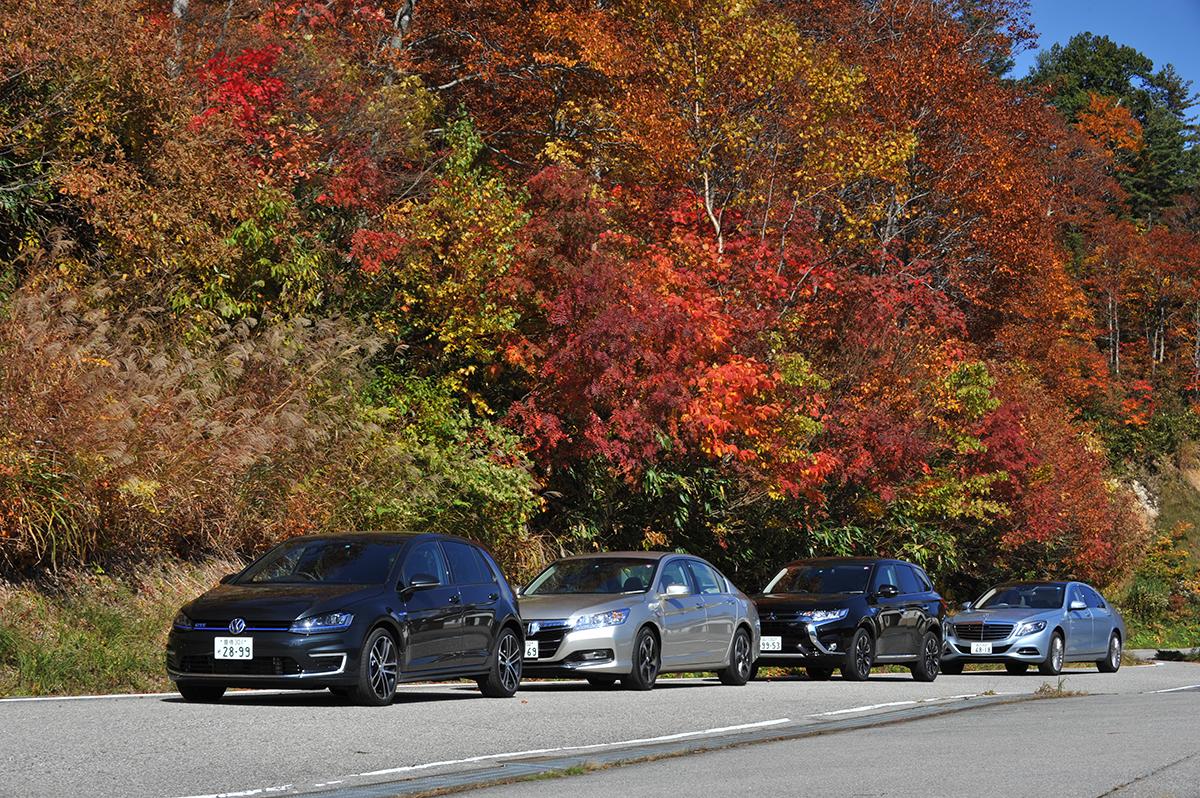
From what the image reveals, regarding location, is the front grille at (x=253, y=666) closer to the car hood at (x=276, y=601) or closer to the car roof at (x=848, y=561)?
the car hood at (x=276, y=601)

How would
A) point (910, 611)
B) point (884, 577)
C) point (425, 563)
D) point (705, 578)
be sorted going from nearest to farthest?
1. point (425, 563)
2. point (705, 578)
3. point (884, 577)
4. point (910, 611)

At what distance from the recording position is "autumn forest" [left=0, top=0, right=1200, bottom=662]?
58.7 ft

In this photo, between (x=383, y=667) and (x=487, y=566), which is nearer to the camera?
(x=383, y=667)

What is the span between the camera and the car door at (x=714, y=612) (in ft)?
59.5

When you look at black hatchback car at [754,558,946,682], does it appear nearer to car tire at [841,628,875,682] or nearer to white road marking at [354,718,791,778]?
car tire at [841,628,875,682]

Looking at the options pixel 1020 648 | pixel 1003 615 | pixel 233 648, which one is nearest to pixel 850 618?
pixel 1020 648

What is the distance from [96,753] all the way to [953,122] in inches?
1272

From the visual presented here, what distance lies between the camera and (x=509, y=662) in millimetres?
15203

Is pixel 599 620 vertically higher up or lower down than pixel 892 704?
higher up

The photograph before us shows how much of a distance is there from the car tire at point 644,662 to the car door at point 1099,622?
12160 mm

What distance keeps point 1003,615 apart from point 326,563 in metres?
14.6

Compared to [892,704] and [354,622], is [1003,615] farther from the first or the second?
[354,622]

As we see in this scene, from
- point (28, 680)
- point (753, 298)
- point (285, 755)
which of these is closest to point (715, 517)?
point (753, 298)

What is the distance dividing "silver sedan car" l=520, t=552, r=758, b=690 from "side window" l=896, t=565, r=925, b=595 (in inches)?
149
